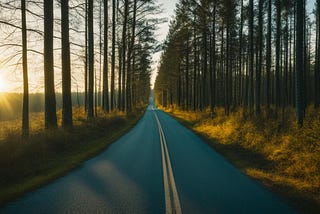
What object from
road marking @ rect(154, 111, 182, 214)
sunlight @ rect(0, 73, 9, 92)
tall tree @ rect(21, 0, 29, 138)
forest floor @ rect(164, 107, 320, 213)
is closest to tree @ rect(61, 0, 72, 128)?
tall tree @ rect(21, 0, 29, 138)

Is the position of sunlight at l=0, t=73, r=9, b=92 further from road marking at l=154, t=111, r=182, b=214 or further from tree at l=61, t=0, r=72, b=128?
road marking at l=154, t=111, r=182, b=214

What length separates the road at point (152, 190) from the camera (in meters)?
5.25

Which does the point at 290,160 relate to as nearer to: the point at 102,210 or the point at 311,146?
the point at 311,146

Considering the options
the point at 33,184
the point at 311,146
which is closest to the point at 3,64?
the point at 33,184

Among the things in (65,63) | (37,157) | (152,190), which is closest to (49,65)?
(65,63)

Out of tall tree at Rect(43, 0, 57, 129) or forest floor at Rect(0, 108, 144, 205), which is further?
tall tree at Rect(43, 0, 57, 129)

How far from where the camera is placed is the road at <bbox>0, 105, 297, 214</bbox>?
17.2ft

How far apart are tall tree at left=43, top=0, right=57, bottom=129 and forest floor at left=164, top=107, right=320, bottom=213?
850 cm

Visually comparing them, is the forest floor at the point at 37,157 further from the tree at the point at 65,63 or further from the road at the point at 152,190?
the tree at the point at 65,63

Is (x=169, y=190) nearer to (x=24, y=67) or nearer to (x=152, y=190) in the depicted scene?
(x=152, y=190)

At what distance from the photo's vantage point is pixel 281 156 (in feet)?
30.8

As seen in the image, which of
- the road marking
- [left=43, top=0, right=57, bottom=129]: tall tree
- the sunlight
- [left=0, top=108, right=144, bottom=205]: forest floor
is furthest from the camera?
the sunlight

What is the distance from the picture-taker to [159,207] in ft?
17.2

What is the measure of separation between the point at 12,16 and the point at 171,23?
38.7m
